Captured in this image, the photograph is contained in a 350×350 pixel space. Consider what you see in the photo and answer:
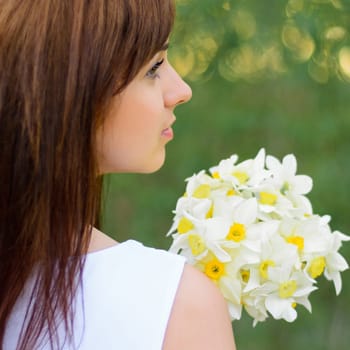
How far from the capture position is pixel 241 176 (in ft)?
5.03

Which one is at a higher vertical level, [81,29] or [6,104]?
[81,29]

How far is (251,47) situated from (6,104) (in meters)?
1.99

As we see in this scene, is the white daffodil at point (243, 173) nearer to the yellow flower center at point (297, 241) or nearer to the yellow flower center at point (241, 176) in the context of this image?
the yellow flower center at point (241, 176)

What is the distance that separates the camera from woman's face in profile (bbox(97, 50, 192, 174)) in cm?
132

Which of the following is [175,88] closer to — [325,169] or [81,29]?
[81,29]

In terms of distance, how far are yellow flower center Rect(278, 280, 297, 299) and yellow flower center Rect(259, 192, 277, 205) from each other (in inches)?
5.2

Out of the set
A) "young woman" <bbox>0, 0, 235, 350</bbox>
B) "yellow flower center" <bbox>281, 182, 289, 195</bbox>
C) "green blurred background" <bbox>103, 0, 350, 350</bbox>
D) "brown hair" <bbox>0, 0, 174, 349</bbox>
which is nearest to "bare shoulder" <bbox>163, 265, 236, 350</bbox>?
"young woman" <bbox>0, 0, 235, 350</bbox>

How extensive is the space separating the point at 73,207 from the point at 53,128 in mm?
112

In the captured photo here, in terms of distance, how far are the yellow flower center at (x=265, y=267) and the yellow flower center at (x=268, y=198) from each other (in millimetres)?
107

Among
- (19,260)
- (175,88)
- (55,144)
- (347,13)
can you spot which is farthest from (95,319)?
(347,13)

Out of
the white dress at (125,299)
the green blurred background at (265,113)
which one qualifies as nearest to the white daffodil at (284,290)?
the white dress at (125,299)

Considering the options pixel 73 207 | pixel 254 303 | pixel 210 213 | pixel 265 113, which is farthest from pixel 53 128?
pixel 265 113

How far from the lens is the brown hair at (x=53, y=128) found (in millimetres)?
1226

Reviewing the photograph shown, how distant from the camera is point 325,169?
3.18 metres
